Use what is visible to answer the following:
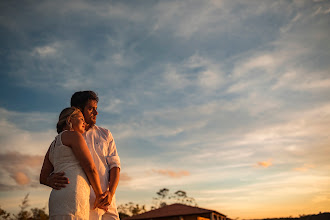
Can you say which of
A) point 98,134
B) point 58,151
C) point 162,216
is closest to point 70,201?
point 58,151

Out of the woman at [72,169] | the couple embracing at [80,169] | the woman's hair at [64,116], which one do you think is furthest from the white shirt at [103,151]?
the woman's hair at [64,116]

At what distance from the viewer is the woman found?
242cm

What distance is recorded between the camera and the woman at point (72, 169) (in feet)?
7.95

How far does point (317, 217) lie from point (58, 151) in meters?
23.0

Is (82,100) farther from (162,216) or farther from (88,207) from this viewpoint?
(162,216)

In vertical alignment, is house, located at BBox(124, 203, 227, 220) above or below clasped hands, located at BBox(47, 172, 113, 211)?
below

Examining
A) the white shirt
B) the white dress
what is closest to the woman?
the white dress

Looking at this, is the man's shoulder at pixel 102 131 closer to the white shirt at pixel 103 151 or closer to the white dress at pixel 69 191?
the white shirt at pixel 103 151

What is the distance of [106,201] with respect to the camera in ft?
9.06

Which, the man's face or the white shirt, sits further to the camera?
the man's face

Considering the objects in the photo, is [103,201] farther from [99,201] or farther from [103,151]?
[103,151]

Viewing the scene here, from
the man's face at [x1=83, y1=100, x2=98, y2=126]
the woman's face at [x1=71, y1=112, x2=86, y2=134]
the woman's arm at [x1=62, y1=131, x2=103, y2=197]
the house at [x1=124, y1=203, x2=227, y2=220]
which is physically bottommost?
the house at [x1=124, y1=203, x2=227, y2=220]

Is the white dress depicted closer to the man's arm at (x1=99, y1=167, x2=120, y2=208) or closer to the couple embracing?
the couple embracing

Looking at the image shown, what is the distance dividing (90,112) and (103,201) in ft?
3.52
